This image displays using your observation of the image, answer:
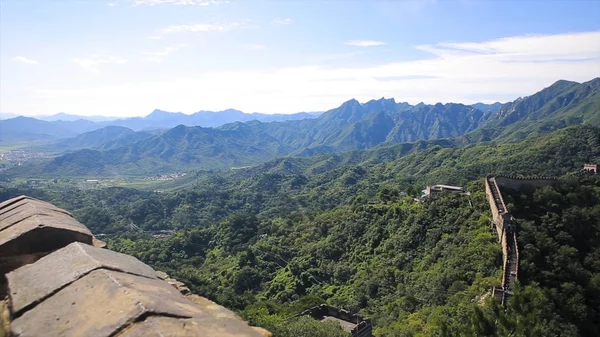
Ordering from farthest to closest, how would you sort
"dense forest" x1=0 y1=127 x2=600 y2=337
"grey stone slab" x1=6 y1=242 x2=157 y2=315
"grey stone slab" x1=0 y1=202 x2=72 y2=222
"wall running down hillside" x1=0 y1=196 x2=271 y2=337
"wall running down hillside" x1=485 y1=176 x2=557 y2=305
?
"wall running down hillside" x1=485 y1=176 x2=557 y2=305 → "dense forest" x1=0 y1=127 x2=600 y2=337 → "grey stone slab" x1=0 y1=202 x2=72 y2=222 → "grey stone slab" x1=6 y1=242 x2=157 y2=315 → "wall running down hillside" x1=0 y1=196 x2=271 y2=337

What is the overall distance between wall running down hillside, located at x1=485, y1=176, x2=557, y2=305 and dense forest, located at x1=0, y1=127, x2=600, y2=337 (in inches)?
22.6

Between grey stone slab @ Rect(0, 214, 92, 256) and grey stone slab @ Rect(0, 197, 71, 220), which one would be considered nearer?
grey stone slab @ Rect(0, 214, 92, 256)

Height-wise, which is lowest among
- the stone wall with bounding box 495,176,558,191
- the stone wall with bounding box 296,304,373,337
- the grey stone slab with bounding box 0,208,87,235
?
the stone wall with bounding box 296,304,373,337

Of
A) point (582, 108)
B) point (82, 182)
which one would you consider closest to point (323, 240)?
point (82, 182)

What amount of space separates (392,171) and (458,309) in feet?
308

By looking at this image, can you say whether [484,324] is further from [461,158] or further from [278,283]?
[461,158]

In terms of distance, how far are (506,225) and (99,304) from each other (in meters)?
29.2

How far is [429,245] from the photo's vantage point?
36.6 metres

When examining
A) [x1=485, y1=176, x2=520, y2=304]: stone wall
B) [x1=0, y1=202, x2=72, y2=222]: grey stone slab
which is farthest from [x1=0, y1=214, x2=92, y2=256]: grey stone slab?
[x1=485, y1=176, x2=520, y2=304]: stone wall

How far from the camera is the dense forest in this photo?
23.4 metres

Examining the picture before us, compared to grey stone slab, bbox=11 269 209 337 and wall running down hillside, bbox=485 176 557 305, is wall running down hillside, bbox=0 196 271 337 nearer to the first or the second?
grey stone slab, bbox=11 269 209 337

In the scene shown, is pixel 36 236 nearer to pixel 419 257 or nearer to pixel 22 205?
pixel 22 205

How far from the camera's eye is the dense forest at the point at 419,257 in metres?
23.4

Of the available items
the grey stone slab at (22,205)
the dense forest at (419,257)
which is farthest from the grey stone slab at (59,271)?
the dense forest at (419,257)
